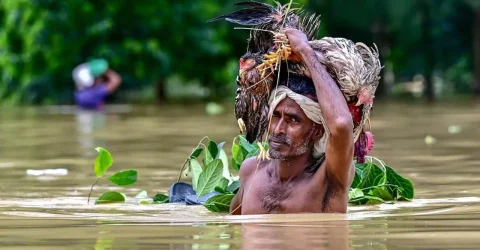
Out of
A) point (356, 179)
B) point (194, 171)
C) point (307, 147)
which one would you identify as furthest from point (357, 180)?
point (307, 147)

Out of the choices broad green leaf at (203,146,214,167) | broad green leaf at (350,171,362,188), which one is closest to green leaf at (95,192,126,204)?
broad green leaf at (203,146,214,167)

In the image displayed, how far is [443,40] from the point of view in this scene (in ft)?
106

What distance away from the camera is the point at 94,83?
2806cm

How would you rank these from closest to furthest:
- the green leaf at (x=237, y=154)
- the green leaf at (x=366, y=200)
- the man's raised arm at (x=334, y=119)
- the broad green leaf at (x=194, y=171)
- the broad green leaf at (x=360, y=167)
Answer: the man's raised arm at (x=334, y=119) < the green leaf at (x=366, y=200) < the broad green leaf at (x=360, y=167) < the green leaf at (x=237, y=154) < the broad green leaf at (x=194, y=171)

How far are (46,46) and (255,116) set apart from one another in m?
24.9

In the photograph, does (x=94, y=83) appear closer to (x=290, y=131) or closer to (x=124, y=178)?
(x=124, y=178)

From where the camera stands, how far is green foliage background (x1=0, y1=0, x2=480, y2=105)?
30.1m

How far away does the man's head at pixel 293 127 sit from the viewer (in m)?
6.06

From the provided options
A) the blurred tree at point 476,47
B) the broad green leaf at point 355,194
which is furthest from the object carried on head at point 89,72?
the broad green leaf at point 355,194

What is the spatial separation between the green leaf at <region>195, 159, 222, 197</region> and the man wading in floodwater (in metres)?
1.18

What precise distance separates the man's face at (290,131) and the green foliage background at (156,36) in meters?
23.6

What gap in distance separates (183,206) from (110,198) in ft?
2.04

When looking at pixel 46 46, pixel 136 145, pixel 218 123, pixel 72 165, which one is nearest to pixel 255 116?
pixel 72 165

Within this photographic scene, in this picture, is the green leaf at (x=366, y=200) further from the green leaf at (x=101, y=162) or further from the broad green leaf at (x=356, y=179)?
the green leaf at (x=101, y=162)
